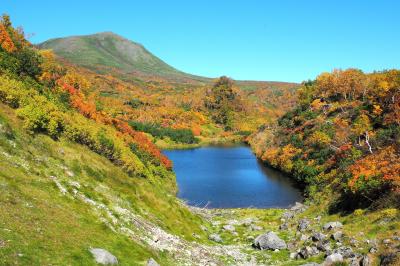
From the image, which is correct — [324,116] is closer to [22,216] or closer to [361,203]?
[361,203]

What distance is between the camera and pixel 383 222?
44.8 metres

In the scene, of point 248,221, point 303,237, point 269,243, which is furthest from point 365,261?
point 248,221

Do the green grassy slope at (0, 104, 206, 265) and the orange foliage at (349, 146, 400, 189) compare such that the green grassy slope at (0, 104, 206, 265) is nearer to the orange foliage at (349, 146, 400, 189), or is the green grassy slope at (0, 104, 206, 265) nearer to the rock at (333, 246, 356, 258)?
the rock at (333, 246, 356, 258)

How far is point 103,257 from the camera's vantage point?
26484mm

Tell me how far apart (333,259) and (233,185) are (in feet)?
234

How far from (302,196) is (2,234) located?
77.4 m

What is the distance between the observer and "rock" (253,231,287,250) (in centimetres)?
4653

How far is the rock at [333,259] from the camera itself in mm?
35844

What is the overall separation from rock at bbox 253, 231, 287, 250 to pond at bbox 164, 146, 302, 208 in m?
33.8

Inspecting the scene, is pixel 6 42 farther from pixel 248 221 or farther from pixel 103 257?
pixel 103 257

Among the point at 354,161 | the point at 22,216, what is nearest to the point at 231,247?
the point at 22,216

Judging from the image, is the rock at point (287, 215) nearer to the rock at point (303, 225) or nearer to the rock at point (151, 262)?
the rock at point (303, 225)

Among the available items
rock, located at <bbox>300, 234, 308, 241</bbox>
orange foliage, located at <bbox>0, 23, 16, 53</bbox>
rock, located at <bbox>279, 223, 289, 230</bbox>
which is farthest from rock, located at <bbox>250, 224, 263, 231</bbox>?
orange foliage, located at <bbox>0, 23, 16, 53</bbox>

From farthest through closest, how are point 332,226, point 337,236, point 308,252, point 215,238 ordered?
point 215,238 < point 332,226 < point 337,236 < point 308,252
